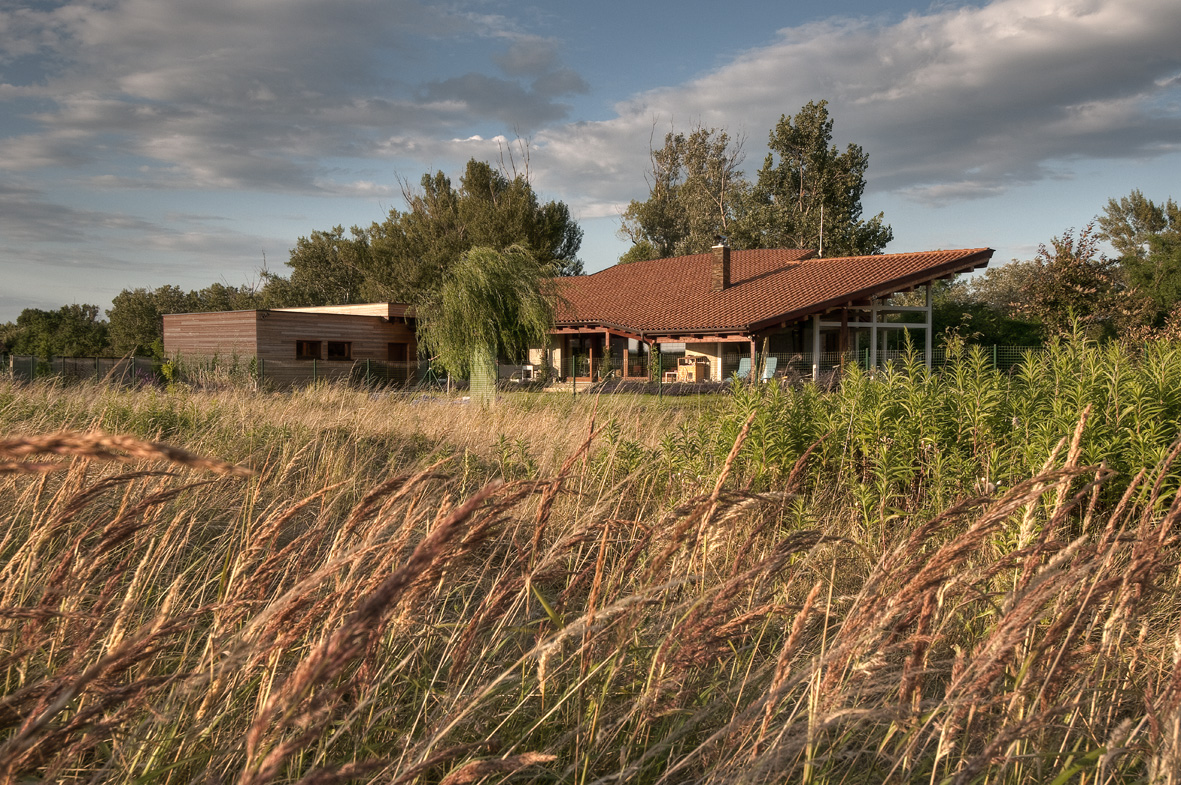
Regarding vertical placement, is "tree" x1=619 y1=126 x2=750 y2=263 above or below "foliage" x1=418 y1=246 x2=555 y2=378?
above

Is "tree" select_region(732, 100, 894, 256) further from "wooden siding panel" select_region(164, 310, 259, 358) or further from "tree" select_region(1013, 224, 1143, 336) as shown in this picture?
"wooden siding panel" select_region(164, 310, 259, 358)

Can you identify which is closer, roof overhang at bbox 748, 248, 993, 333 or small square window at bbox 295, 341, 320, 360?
roof overhang at bbox 748, 248, 993, 333

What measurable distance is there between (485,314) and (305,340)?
12.8 metres

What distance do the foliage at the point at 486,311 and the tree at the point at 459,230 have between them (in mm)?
19025

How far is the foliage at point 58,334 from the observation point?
48.0m

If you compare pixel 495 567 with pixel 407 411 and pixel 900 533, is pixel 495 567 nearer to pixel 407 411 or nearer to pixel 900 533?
pixel 900 533

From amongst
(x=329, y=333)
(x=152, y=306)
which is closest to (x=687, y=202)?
(x=329, y=333)

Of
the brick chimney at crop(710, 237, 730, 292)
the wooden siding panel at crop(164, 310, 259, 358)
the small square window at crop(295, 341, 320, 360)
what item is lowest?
the small square window at crop(295, 341, 320, 360)

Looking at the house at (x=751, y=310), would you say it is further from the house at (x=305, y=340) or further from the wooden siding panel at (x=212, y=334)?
the wooden siding panel at (x=212, y=334)

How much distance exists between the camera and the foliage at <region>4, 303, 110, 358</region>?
1890 inches

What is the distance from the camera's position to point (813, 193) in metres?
37.4

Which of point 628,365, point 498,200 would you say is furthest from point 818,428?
point 498,200

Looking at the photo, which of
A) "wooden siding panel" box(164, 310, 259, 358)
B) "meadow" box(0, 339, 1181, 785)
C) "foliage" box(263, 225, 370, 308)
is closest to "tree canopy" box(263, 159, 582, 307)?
"foliage" box(263, 225, 370, 308)

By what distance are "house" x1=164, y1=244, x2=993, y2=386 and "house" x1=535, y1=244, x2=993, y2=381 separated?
0.05m
